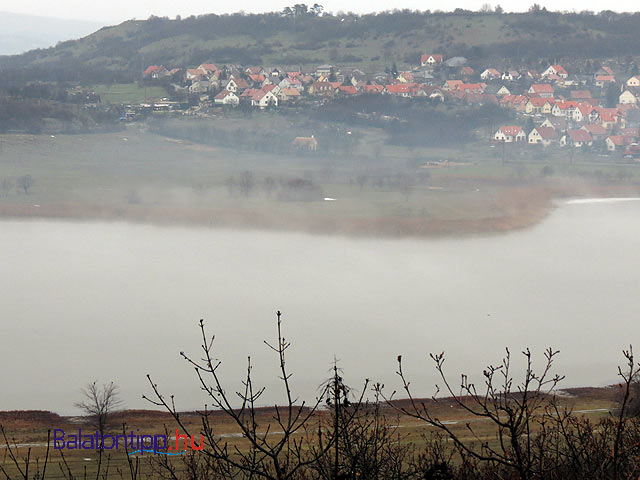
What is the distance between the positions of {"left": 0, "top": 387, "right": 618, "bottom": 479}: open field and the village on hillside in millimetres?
24281

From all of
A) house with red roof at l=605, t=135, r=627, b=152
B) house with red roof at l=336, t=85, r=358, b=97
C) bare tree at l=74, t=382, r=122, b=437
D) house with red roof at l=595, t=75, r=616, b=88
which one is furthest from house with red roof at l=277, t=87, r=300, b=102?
bare tree at l=74, t=382, r=122, b=437

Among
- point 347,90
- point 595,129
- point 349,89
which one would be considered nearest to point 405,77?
point 349,89

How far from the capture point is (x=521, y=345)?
904 centimetres

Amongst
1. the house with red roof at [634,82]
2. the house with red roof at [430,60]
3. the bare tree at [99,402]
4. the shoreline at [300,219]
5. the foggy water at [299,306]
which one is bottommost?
the bare tree at [99,402]

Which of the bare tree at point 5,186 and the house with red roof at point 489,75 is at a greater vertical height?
the house with red roof at point 489,75

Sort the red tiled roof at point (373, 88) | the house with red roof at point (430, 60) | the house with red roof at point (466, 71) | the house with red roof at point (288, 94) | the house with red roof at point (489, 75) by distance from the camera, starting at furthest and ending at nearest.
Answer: the house with red roof at point (430, 60) → the house with red roof at point (466, 71) → the house with red roof at point (489, 75) → the red tiled roof at point (373, 88) → the house with red roof at point (288, 94)

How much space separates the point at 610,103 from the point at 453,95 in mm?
6476

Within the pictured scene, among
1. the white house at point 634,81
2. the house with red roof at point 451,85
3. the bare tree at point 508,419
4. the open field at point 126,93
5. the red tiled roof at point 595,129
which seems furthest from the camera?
the white house at point 634,81

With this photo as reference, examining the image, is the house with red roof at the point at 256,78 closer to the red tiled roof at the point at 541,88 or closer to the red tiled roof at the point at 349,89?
the red tiled roof at the point at 349,89

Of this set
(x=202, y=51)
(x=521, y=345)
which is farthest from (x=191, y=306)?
(x=202, y=51)

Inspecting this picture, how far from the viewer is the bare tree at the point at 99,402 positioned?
21.8 feet

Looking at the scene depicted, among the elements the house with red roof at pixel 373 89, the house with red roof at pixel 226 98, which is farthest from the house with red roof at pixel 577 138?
the house with red roof at pixel 226 98

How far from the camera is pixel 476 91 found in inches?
1468

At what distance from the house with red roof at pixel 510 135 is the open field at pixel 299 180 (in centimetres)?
77
